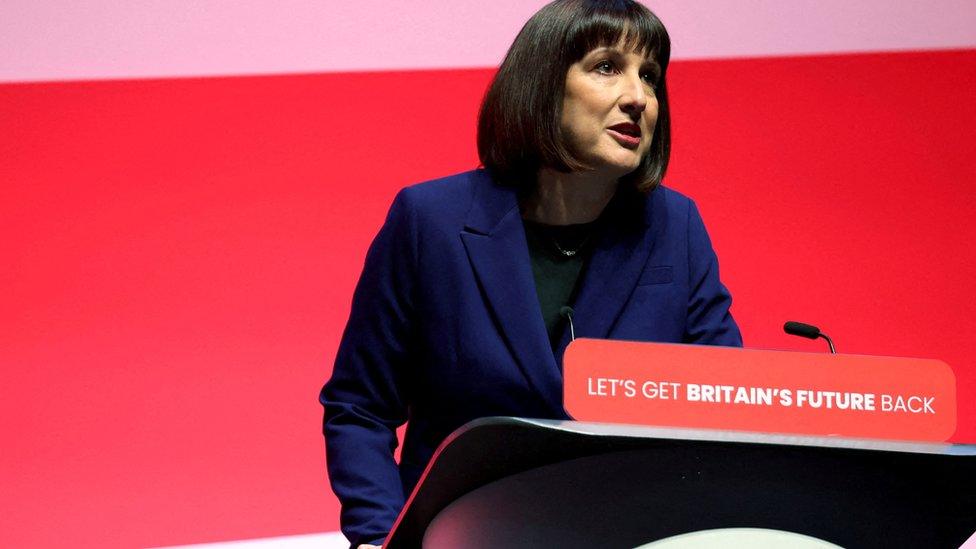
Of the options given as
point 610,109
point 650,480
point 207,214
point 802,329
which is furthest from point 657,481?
point 207,214

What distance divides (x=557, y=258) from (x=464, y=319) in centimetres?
20

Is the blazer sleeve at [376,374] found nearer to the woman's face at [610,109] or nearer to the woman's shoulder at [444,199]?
the woman's shoulder at [444,199]

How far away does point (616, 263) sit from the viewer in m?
1.70

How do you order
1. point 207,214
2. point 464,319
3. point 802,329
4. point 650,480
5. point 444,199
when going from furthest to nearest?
1. point 207,214
2. point 444,199
3. point 464,319
4. point 802,329
5. point 650,480

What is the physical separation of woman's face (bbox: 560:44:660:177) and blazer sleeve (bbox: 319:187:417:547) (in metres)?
0.25

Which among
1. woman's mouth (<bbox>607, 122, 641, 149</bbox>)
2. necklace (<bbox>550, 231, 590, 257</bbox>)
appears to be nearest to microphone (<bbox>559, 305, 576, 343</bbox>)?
necklace (<bbox>550, 231, 590, 257</bbox>)

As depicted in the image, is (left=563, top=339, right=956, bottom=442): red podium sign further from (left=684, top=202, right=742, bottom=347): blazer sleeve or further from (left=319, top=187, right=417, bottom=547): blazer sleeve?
(left=684, top=202, right=742, bottom=347): blazer sleeve

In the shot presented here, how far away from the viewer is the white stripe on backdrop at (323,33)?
2.26 metres

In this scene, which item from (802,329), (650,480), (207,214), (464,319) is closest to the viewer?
(650,480)

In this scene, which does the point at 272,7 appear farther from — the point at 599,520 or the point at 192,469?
the point at 599,520

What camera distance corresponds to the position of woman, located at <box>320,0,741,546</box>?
5.20 feet

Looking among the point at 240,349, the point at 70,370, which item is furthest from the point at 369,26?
the point at 70,370

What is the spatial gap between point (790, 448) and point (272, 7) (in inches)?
64.9

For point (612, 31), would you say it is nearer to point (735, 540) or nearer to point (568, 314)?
point (568, 314)
